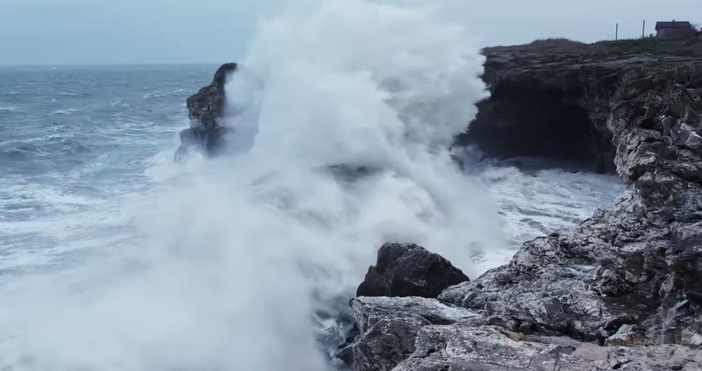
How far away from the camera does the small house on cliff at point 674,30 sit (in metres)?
31.5

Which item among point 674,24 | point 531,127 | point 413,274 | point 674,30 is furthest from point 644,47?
point 413,274

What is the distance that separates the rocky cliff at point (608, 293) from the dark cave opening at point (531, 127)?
→ 12.9 m

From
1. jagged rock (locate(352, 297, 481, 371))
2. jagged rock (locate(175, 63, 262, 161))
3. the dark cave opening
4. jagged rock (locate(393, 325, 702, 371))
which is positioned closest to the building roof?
the dark cave opening

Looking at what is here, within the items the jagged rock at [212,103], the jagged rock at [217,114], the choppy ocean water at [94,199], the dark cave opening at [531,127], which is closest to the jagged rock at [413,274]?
the choppy ocean water at [94,199]

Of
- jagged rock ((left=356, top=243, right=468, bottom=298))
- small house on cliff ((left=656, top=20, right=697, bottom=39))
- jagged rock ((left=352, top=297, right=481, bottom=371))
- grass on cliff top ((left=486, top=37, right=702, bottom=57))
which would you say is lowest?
jagged rock ((left=356, top=243, right=468, bottom=298))

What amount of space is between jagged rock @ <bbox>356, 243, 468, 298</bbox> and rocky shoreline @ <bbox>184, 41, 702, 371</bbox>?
0.6 inches

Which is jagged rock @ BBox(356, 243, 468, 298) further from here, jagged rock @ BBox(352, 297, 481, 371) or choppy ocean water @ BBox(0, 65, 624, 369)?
choppy ocean water @ BBox(0, 65, 624, 369)

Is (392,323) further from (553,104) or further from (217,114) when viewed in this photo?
(217,114)

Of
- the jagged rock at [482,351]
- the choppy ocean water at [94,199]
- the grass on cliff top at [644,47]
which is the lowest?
the choppy ocean water at [94,199]

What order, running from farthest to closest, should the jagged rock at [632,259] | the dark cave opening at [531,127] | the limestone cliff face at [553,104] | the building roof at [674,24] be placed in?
the building roof at [674,24] < the dark cave opening at [531,127] < the limestone cliff face at [553,104] < the jagged rock at [632,259]

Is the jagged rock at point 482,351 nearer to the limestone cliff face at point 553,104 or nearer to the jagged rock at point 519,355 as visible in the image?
the jagged rock at point 519,355

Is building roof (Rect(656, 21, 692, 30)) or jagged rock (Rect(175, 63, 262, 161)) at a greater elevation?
building roof (Rect(656, 21, 692, 30))

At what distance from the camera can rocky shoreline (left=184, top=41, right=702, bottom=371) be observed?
199 inches

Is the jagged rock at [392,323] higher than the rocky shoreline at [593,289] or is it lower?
lower
